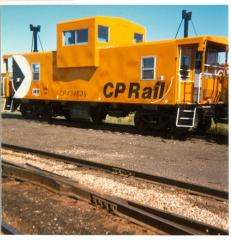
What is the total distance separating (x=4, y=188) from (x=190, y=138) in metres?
6.94

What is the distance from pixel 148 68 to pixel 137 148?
3367mm

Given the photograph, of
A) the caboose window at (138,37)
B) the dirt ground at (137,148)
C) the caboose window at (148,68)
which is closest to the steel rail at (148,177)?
the dirt ground at (137,148)

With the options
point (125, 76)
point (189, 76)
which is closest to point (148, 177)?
point (189, 76)

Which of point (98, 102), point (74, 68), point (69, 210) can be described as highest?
point (74, 68)

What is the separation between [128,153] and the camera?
9.48 m

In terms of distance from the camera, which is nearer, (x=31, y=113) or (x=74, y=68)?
(x=74, y=68)

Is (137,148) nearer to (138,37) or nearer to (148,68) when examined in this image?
(148,68)

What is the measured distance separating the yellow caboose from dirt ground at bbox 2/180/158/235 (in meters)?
6.51

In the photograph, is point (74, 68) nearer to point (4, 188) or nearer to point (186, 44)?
point (186, 44)

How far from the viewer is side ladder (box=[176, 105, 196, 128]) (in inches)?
455

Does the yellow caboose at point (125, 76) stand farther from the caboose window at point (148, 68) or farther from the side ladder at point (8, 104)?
the side ladder at point (8, 104)

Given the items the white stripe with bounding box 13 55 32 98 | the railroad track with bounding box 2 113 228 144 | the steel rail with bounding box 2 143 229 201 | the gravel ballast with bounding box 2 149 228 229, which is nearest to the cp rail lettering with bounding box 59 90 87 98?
the railroad track with bounding box 2 113 228 144
